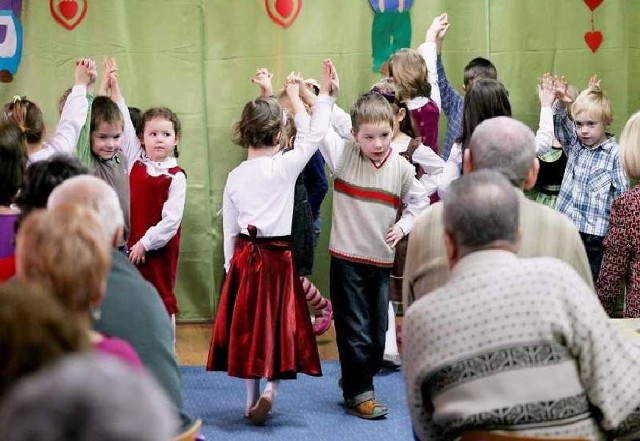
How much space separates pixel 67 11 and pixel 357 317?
2503mm

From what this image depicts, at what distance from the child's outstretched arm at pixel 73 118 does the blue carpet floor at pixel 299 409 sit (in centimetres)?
123

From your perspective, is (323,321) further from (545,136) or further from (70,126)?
(70,126)

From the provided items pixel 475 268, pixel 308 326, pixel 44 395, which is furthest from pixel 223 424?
pixel 44 395

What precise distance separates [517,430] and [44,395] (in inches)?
53.6

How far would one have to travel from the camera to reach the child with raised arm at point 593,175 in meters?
5.38

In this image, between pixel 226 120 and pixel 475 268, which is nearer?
pixel 475 268

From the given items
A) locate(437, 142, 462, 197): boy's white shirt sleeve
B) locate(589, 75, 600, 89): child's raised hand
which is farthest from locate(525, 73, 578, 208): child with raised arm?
locate(437, 142, 462, 197): boy's white shirt sleeve

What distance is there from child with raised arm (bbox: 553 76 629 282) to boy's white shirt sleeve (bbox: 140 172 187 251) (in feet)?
6.01

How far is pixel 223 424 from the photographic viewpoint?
4676 mm

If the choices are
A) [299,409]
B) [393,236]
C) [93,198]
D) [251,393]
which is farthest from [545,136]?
[93,198]

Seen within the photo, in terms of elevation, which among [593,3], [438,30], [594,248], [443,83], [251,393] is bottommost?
[251,393]

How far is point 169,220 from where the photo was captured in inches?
201

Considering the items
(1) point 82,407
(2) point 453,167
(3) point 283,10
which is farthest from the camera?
(3) point 283,10

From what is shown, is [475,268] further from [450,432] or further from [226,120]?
[226,120]
